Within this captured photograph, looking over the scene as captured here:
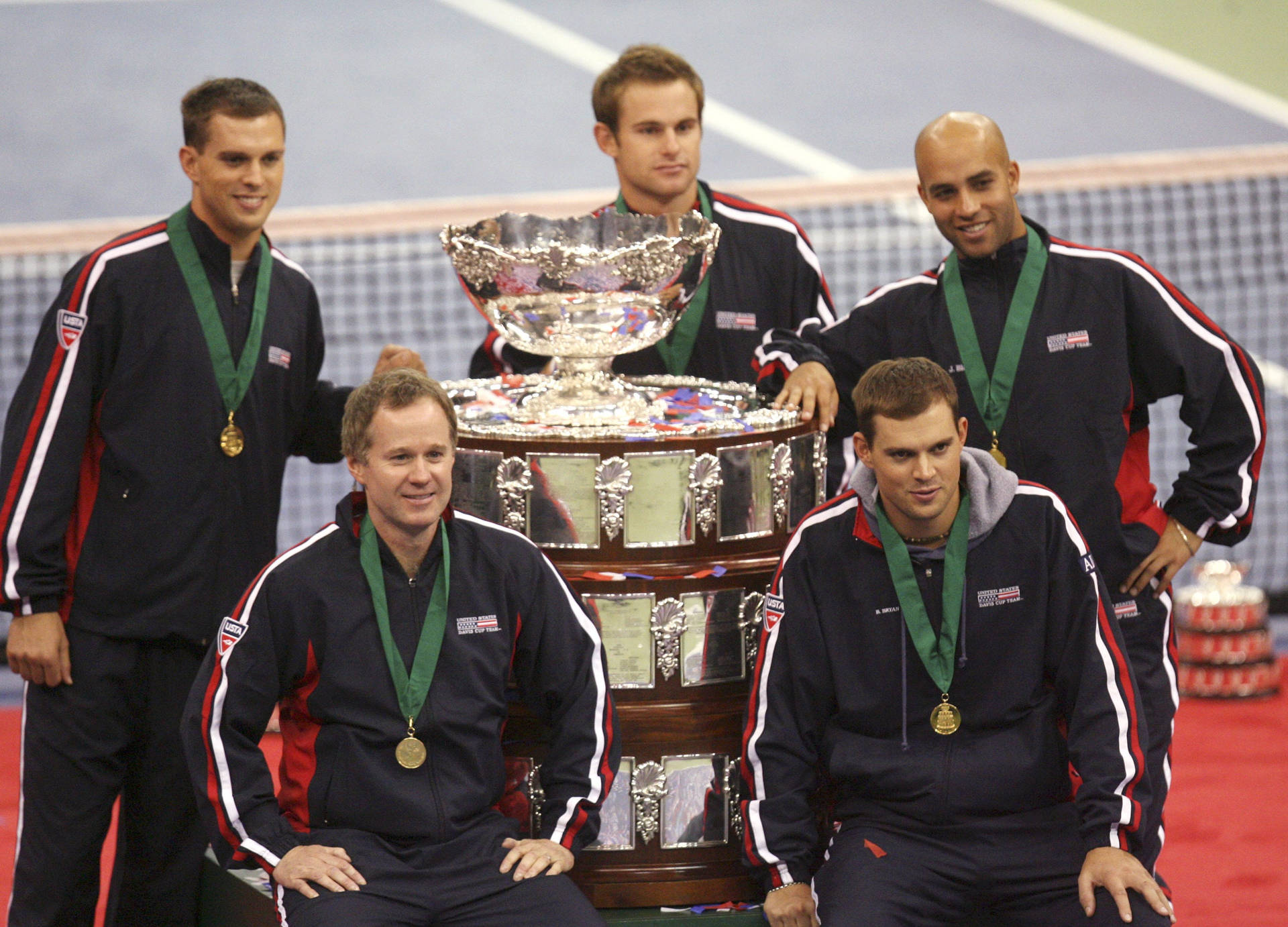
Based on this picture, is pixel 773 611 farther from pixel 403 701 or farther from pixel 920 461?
pixel 403 701

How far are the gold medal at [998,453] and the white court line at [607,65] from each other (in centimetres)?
816

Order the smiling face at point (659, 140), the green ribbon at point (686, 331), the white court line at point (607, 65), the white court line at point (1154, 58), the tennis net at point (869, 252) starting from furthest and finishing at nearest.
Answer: the white court line at point (1154, 58) < the white court line at point (607, 65) < the tennis net at point (869, 252) < the green ribbon at point (686, 331) < the smiling face at point (659, 140)

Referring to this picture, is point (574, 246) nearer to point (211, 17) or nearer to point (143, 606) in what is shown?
point (143, 606)

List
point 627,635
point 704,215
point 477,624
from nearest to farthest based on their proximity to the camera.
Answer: point 477,624 < point 627,635 < point 704,215

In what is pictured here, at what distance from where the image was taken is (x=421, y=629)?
427 centimetres

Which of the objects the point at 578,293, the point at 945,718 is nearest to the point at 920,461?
the point at 945,718

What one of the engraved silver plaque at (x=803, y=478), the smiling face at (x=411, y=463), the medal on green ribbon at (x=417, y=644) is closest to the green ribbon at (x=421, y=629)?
the medal on green ribbon at (x=417, y=644)

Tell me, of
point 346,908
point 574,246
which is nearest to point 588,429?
point 574,246

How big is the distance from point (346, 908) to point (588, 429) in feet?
4.28

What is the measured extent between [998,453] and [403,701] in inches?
68.0

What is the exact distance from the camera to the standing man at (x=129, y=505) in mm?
4816

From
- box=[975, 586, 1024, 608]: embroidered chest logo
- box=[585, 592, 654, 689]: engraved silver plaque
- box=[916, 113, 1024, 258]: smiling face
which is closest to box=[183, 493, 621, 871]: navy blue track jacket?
box=[585, 592, 654, 689]: engraved silver plaque

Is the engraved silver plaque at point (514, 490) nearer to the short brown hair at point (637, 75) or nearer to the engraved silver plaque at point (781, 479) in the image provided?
the engraved silver plaque at point (781, 479)

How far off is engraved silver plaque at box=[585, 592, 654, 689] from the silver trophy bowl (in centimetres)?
46
